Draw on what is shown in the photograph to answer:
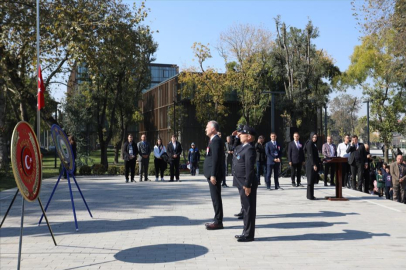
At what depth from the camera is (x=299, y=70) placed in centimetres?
4531

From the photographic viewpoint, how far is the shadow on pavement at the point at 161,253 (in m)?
6.18

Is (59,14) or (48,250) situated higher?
(59,14)

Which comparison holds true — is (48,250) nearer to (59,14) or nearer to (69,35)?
(69,35)

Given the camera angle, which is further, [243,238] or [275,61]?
[275,61]

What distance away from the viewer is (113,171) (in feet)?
82.2

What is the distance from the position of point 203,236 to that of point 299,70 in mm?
39406

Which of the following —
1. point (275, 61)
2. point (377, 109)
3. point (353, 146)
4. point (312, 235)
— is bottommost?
point (312, 235)

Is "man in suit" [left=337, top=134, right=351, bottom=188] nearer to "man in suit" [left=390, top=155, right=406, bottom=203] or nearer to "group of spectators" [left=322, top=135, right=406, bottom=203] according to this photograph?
"group of spectators" [left=322, top=135, right=406, bottom=203]

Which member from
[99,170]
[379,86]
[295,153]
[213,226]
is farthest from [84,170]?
[379,86]

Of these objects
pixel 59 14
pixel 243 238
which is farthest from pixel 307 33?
pixel 243 238

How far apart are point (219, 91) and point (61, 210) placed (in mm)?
35281

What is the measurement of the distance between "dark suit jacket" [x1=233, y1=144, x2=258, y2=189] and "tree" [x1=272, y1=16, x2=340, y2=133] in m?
37.3

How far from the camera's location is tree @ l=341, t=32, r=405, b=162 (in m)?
41.5

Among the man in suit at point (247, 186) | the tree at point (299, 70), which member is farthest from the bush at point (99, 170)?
the tree at point (299, 70)
